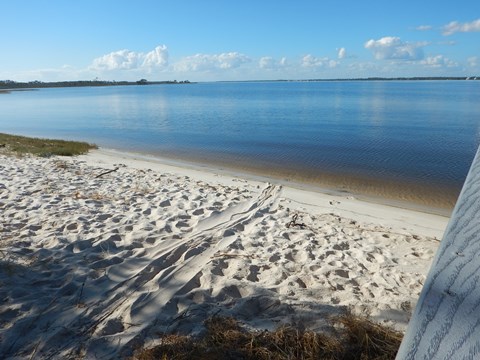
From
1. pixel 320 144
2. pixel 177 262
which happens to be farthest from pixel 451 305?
pixel 320 144

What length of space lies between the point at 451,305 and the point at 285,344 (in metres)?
2.30

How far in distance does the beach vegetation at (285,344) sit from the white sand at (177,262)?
0.76ft

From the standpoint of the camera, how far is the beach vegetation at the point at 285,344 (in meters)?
2.81

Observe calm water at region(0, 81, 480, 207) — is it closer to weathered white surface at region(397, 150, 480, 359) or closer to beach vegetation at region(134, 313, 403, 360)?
beach vegetation at region(134, 313, 403, 360)

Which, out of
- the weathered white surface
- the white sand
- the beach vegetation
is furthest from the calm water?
the weathered white surface

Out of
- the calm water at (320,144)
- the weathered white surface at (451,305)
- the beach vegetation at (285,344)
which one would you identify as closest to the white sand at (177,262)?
the beach vegetation at (285,344)

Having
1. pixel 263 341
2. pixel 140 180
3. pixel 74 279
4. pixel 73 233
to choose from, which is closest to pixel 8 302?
pixel 74 279

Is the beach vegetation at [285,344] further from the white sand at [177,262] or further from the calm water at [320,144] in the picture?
the calm water at [320,144]

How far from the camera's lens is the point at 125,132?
28.8m

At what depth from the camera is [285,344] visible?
9.68 ft

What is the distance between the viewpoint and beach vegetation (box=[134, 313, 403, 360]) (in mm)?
2807

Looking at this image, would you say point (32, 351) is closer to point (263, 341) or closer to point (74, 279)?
point (74, 279)

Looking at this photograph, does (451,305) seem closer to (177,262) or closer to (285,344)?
(285,344)

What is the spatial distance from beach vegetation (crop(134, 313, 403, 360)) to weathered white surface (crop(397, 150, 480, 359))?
6.49ft
